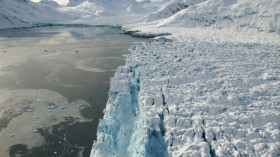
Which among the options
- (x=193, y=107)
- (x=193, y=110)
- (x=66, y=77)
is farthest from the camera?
(x=66, y=77)

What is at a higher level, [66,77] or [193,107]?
[193,107]

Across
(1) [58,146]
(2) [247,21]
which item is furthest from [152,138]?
(2) [247,21]

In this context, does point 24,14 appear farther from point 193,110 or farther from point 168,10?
point 193,110

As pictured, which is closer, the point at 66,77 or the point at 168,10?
the point at 66,77

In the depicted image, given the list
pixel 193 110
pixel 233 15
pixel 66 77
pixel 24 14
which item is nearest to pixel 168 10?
pixel 233 15

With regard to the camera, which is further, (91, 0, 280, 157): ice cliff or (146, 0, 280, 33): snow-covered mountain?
(146, 0, 280, 33): snow-covered mountain

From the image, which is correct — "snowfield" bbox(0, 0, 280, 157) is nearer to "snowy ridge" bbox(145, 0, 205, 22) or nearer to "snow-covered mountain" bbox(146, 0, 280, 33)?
"snow-covered mountain" bbox(146, 0, 280, 33)

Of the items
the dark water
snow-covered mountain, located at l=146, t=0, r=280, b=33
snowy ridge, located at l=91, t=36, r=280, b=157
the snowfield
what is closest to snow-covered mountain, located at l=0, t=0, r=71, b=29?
snow-covered mountain, located at l=146, t=0, r=280, b=33
